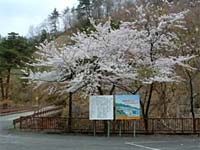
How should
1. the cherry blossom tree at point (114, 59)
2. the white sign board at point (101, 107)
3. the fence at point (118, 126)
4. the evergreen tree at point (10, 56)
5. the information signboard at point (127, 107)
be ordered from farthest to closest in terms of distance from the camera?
1. the evergreen tree at point (10, 56)
2. the fence at point (118, 126)
3. the cherry blossom tree at point (114, 59)
4. the information signboard at point (127, 107)
5. the white sign board at point (101, 107)

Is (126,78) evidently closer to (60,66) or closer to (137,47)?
(137,47)

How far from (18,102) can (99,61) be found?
1515 inches

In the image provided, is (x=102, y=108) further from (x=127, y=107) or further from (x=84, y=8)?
(x=84, y=8)

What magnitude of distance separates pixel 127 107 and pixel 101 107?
1429 mm

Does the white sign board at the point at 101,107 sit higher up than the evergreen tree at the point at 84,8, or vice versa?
the evergreen tree at the point at 84,8

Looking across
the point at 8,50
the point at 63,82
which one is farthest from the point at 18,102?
the point at 63,82

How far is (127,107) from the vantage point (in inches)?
834

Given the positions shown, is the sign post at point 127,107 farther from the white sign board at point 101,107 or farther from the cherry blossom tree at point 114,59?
the cherry blossom tree at point 114,59

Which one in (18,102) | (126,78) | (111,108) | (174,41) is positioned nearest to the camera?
(111,108)

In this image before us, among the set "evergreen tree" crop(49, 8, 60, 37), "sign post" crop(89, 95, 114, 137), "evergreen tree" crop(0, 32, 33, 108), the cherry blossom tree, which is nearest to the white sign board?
"sign post" crop(89, 95, 114, 137)

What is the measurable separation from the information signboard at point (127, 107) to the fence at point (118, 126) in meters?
1.06

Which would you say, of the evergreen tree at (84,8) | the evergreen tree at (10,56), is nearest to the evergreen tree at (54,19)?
the evergreen tree at (84,8)

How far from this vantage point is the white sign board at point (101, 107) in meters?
20.9

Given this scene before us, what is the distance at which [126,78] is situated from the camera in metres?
22.4
